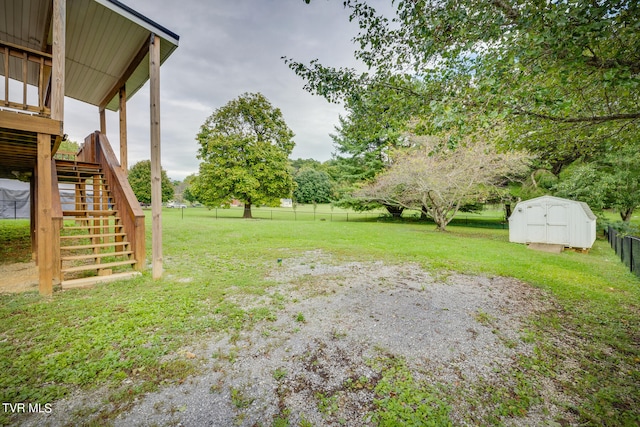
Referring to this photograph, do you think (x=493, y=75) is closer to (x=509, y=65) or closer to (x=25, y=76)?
(x=509, y=65)

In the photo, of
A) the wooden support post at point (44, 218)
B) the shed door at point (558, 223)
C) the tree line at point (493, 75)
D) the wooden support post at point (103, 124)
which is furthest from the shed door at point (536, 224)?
the wooden support post at point (103, 124)

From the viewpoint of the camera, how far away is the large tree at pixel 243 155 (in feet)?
61.7

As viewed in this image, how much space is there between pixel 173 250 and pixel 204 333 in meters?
5.41

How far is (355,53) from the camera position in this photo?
14.5ft

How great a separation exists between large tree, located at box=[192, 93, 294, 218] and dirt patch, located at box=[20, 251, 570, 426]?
15.5 m

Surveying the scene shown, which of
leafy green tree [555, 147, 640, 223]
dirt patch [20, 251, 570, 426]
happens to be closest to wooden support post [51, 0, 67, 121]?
dirt patch [20, 251, 570, 426]

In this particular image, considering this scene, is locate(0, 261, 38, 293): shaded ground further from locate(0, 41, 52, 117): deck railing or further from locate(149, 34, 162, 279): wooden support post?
locate(0, 41, 52, 117): deck railing

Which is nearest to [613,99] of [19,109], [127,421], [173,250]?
[127,421]

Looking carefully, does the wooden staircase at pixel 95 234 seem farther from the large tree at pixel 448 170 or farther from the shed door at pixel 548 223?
the shed door at pixel 548 223

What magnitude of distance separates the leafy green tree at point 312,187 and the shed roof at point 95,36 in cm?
3491

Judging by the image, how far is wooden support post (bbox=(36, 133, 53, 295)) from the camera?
12.7 feet

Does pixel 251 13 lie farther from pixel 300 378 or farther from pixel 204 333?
pixel 300 378

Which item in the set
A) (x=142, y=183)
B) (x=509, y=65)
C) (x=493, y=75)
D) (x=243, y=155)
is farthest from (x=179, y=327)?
(x=142, y=183)

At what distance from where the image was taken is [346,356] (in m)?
2.63
